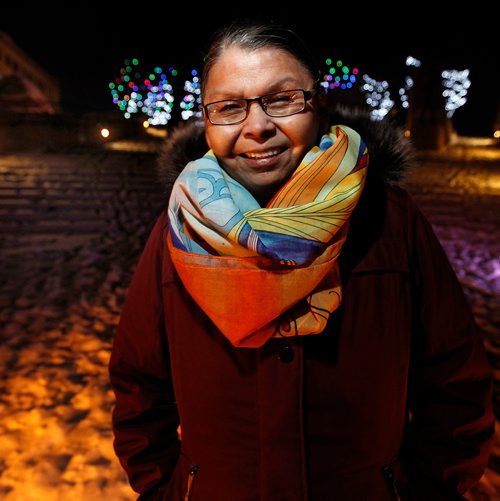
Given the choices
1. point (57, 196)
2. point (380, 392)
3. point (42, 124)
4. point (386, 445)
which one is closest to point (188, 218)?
point (380, 392)

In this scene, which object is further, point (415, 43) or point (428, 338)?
point (415, 43)

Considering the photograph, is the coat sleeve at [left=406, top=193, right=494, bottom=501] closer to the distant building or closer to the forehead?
the forehead

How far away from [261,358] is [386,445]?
470 millimetres

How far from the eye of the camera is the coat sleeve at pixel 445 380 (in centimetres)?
114

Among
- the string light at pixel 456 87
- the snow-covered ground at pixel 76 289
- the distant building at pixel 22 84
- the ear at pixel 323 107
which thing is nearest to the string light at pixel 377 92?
the string light at pixel 456 87

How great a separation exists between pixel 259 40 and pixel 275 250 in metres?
0.57

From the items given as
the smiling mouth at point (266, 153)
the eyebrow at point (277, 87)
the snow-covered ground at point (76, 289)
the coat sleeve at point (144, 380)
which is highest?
the eyebrow at point (277, 87)

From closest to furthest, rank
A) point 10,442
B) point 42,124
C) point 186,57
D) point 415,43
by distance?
point 10,442
point 42,124
point 415,43
point 186,57

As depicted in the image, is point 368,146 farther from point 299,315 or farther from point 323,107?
point 299,315

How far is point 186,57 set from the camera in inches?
786

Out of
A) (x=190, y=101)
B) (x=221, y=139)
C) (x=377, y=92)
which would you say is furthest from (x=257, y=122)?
(x=377, y=92)

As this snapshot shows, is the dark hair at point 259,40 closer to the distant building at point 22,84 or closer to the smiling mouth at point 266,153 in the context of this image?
the smiling mouth at point 266,153

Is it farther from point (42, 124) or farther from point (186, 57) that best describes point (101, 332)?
point (186, 57)

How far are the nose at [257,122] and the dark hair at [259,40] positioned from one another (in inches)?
6.2
